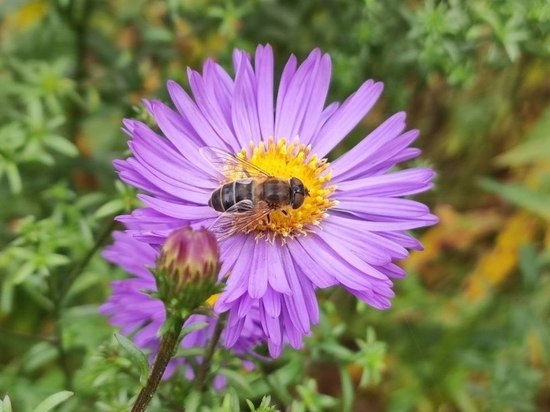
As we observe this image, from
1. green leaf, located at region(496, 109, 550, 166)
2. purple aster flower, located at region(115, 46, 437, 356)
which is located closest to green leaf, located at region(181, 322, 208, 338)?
purple aster flower, located at region(115, 46, 437, 356)

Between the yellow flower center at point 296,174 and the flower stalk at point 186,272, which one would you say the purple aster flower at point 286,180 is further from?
the flower stalk at point 186,272

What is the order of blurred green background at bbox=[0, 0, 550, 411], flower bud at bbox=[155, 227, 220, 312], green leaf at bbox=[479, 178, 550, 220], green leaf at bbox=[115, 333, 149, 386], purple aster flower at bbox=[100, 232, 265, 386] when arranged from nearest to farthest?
flower bud at bbox=[155, 227, 220, 312] → green leaf at bbox=[115, 333, 149, 386] → purple aster flower at bbox=[100, 232, 265, 386] → blurred green background at bbox=[0, 0, 550, 411] → green leaf at bbox=[479, 178, 550, 220]

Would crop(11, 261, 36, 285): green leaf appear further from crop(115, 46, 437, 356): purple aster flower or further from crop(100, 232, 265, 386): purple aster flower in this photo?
crop(115, 46, 437, 356): purple aster flower

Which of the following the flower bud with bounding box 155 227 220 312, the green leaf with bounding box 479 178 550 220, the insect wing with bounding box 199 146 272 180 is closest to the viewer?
the flower bud with bounding box 155 227 220 312

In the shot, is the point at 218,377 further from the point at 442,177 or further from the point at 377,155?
the point at 442,177

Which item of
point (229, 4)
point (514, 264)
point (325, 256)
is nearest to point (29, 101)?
point (229, 4)

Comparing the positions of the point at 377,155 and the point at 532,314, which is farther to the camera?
the point at 532,314

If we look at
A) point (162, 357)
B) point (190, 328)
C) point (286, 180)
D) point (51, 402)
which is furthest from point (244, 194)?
point (51, 402)
